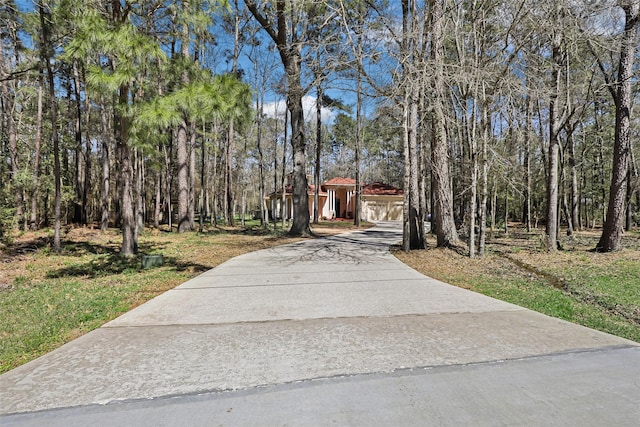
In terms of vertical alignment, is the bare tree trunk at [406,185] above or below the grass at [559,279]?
above

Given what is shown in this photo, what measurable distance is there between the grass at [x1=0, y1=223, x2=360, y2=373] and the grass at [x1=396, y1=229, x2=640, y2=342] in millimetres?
5579

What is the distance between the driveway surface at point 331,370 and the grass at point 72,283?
52 cm

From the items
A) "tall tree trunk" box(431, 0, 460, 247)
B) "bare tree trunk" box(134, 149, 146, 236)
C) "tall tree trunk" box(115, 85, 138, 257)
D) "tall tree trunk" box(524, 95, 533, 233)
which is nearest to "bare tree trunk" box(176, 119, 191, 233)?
"bare tree trunk" box(134, 149, 146, 236)

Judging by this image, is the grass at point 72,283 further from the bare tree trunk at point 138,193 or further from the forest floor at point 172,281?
the bare tree trunk at point 138,193

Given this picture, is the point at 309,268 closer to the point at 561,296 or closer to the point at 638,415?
the point at 561,296

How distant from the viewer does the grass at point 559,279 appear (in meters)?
4.68

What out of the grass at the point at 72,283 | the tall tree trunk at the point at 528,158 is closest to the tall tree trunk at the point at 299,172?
the grass at the point at 72,283

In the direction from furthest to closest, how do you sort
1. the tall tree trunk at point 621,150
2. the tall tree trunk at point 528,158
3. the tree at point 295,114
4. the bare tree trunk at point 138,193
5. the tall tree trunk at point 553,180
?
the tree at point 295,114 → the bare tree trunk at point 138,193 → the tall tree trunk at point 528,158 → the tall tree trunk at point 553,180 → the tall tree trunk at point 621,150

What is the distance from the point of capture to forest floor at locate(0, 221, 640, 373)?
421cm

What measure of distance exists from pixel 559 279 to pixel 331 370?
21.5 feet

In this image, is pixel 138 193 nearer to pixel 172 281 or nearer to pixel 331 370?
pixel 172 281

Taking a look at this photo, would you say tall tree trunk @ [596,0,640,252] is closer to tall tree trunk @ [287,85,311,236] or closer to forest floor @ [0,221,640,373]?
forest floor @ [0,221,640,373]

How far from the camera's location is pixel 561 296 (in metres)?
5.69

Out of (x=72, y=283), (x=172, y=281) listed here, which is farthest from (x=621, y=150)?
(x=72, y=283)
